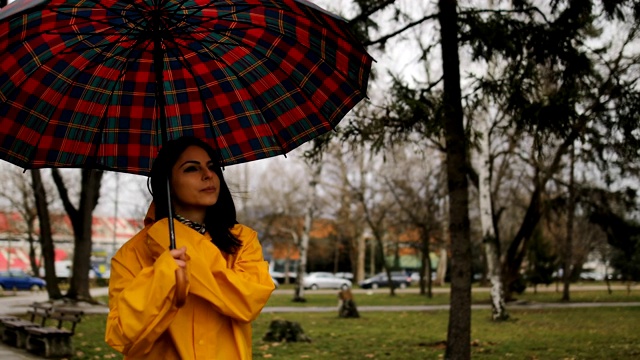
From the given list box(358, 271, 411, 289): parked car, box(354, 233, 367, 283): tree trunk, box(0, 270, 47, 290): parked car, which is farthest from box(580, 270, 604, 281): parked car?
box(0, 270, 47, 290): parked car

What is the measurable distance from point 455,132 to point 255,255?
237 inches

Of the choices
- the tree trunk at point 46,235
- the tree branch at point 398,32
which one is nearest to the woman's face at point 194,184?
the tree branch at point 398,32

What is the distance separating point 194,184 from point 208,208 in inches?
5.8

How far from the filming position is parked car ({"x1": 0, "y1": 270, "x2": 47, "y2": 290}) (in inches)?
1547

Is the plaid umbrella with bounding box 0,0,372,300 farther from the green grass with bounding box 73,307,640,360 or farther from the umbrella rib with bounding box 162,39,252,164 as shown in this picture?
the green grass with bounding box 73,307,640,360

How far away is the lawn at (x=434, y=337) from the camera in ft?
34.9

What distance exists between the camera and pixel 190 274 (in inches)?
95.6

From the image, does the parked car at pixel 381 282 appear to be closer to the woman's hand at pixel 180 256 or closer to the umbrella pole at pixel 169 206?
the umbrella pole at pixel 169 206

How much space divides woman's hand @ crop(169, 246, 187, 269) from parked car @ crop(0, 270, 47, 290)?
40719mm

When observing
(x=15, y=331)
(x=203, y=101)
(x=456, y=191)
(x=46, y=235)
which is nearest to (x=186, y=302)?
(x=203, y=101)

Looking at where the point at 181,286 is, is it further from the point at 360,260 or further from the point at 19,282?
the point at 360,260

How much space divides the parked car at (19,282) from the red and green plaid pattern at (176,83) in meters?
39.5

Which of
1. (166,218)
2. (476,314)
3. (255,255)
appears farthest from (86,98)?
(476,314)

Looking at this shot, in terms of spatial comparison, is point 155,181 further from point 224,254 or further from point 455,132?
point 455,132
